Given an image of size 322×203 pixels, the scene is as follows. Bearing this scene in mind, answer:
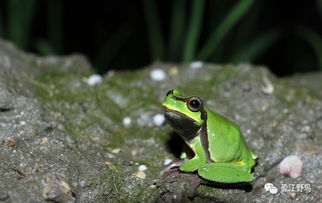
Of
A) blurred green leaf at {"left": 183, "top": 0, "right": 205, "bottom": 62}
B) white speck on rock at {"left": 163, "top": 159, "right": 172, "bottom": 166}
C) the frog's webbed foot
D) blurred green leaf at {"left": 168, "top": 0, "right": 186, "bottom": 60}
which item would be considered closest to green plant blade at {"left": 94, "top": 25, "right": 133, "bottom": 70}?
blurred green leaf at {"left": 168, "top": 0, "right": 186, "bottom": 60}

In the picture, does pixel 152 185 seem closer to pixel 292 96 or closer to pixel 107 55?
pixel 292 96

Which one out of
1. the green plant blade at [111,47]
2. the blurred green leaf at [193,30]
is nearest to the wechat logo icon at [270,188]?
the blurred green leaf at [193,30]

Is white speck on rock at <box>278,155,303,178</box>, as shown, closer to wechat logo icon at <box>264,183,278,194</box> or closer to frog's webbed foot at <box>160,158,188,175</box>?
wechat logo icon at <box>264,183,278,194</box>

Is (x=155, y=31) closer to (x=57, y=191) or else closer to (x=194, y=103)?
(x=194, y=103)

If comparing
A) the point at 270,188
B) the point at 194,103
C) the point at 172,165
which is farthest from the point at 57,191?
the point at 270,188

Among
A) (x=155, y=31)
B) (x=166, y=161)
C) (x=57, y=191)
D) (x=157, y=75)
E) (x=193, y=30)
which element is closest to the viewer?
(x=57, y=191)

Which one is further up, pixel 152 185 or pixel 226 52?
pixel 152 185

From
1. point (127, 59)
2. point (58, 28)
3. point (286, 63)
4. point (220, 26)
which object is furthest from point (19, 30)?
point (286, 63)
